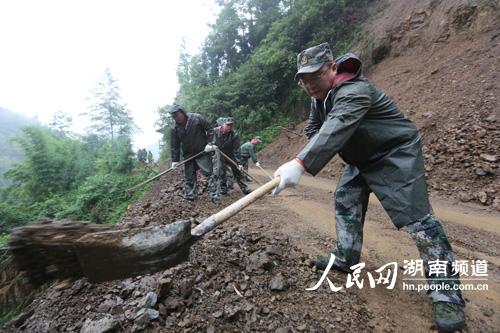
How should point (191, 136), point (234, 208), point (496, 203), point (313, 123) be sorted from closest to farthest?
point (234, 208)
point (313, 123)
point (496, 203)
point (191, 136)

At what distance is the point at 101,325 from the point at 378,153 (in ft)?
8.00

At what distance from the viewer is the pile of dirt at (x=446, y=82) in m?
5.91

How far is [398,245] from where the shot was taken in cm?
351

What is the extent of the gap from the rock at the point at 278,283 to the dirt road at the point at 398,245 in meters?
0.61

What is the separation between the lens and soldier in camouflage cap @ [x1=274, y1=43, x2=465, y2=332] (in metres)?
1.92

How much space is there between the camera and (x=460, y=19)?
976 centimetres

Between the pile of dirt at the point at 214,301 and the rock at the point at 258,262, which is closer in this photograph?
the pile of dirt at the point at 214,301

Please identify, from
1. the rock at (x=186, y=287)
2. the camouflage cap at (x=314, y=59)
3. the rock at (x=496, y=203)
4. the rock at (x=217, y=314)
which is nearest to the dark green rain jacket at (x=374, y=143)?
the camouflage cap at (x=314, y=59)

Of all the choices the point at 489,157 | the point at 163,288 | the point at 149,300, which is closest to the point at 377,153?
the point at 163,288

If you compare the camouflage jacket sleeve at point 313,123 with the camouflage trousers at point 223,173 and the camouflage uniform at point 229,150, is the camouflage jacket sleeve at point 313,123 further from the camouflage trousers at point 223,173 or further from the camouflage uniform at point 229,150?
the camouflage uniform at point 229,150

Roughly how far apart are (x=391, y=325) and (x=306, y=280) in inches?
28.8

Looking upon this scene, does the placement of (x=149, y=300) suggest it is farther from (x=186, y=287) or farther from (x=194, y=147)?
(x=194, y=147)

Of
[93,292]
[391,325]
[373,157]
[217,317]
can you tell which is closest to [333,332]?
[391,325]

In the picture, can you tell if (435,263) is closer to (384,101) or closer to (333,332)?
(333,332)
